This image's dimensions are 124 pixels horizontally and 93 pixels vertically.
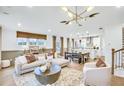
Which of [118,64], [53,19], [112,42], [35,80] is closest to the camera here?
[35,80]

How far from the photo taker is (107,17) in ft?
6.67

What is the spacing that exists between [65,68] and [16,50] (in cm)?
82

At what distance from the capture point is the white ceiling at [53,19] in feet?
5.37

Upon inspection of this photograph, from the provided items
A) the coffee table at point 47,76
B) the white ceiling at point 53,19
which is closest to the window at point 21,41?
the white ceiling at point 53,19

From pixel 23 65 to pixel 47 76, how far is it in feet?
1.33

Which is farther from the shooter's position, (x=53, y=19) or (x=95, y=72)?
(x=95, y=72)

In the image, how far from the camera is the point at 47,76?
1630 millimetres

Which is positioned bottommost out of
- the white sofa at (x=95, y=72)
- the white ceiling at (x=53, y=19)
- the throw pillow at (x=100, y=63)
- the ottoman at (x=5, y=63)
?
the white sofa at (x=95, y=72)

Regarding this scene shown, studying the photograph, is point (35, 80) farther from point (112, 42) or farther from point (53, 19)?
point (112, 42)

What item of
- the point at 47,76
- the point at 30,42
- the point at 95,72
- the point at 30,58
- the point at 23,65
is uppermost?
the point at 30,42

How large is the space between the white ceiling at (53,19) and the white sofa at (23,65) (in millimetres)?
440

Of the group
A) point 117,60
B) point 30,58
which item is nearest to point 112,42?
point 117,60

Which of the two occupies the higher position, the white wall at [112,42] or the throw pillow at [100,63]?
the white wall at [112,42]

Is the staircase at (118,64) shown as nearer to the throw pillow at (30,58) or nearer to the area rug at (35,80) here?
the area rug at (35,80)
